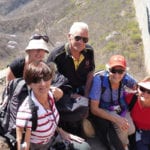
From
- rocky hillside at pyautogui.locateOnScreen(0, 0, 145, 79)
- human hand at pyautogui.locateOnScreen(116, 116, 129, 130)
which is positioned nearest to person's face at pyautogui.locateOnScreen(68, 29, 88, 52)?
human hand at pyautogui.locateOnScreen(116, 116, 129, 130)

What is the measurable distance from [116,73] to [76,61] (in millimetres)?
574

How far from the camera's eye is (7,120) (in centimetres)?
402

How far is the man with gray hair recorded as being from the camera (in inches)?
191

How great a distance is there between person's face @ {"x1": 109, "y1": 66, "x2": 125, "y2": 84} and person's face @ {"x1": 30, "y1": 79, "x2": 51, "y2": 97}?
1.21 metres

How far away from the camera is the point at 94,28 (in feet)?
66.1

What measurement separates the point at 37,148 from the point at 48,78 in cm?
75

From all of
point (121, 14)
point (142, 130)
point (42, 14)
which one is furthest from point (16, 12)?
point (142, 130)

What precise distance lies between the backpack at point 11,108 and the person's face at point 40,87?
0.10 meters

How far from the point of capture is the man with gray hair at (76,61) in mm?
4855

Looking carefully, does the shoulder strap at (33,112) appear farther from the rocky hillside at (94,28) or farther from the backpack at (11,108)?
the rocky hillside at (94,28)

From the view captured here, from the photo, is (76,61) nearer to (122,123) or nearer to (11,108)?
(122,123)

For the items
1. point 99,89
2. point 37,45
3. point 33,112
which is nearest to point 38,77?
point 33,112

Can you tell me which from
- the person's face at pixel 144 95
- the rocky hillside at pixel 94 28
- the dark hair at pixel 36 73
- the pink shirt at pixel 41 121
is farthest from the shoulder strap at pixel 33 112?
the rocky hillside at pixel 94 28

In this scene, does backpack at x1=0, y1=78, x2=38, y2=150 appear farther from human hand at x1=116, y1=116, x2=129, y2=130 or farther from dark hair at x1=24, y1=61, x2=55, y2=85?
human hand at x1=116, y1=116, x2=129, y2=130
